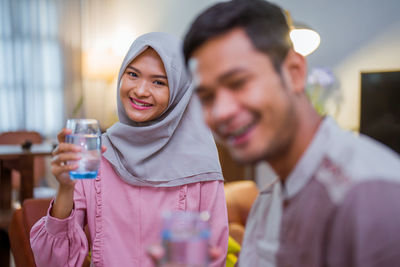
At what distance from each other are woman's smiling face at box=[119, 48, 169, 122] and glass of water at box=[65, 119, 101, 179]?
13.3 inches

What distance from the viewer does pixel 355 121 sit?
3240 millimetres

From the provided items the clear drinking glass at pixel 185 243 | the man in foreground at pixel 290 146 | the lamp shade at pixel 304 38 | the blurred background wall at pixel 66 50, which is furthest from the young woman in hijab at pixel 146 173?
the blurred background wall at pixel 66 50

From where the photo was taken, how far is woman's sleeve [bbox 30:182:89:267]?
1273 mm

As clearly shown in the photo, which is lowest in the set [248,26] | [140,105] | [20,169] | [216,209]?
[20,169]

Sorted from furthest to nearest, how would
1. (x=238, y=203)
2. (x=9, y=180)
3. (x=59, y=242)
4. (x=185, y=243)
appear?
1. (x=9, y=180)
2. (x=238, y=203)
3. (x=59, y=242)
4. (x=185, y=243)

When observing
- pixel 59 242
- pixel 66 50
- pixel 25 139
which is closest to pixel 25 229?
pixel 59 242

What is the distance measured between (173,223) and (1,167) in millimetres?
2939

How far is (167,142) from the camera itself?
1.48m

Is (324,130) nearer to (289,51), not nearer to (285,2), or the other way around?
(289,51)

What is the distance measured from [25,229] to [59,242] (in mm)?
312

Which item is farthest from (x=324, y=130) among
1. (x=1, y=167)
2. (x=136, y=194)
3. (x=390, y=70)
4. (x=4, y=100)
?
(x=4, y=100)

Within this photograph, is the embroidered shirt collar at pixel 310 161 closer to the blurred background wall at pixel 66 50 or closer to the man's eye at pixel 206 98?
the man's eye at pixel 206 98

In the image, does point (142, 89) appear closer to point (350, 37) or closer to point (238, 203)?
point (238, 203)

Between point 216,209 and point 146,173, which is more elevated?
point 146,173
